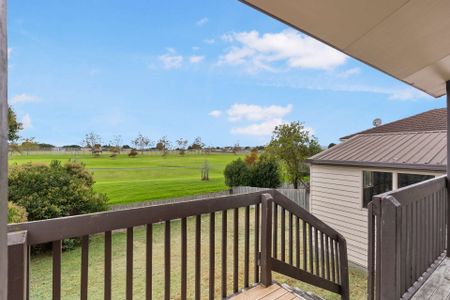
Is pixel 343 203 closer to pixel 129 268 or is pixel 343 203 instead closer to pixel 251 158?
pixel 129 268

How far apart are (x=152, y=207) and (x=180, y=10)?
12.8m

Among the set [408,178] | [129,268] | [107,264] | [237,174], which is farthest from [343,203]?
[107,264]

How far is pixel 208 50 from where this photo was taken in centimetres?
1862

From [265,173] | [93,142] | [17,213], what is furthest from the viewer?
[265,173]

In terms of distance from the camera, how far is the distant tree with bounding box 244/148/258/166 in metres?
13.6

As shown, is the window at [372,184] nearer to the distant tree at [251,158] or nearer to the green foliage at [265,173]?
the green foliage at [265,173]

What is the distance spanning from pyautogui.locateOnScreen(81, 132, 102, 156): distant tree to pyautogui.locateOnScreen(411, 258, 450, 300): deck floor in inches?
464

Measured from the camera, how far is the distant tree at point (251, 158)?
13590 mm

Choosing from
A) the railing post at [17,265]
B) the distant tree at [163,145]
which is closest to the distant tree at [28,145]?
the distant tree at [163,145]

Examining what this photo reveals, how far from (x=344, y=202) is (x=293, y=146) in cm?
492

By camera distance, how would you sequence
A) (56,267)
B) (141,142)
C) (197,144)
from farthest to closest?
(197,144)
(141,142)
(56,267)

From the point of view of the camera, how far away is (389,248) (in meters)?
2.04

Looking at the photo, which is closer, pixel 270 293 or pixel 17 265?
pixel 17 265

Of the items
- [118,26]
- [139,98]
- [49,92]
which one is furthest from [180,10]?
[49,92]
